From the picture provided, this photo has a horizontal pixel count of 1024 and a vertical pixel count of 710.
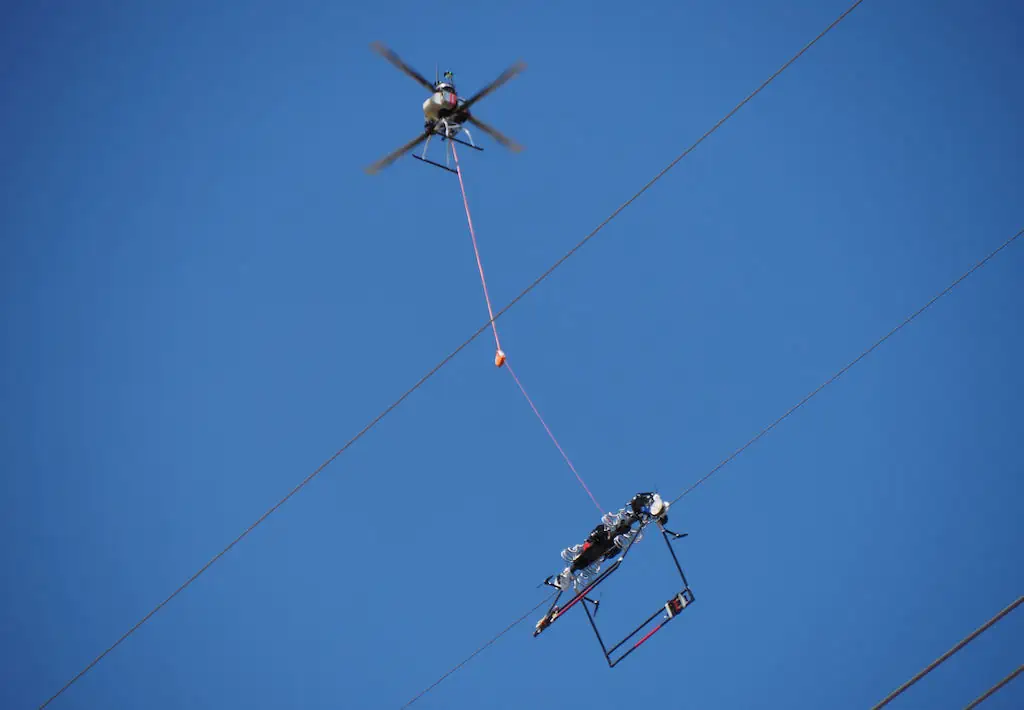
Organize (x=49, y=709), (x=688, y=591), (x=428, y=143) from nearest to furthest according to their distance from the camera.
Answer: (x=688, y=591), (x=428, y=143), (x=49, y=709)

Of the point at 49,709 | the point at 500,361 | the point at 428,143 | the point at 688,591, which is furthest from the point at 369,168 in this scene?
the point at 49,709

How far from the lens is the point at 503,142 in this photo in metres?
18.9

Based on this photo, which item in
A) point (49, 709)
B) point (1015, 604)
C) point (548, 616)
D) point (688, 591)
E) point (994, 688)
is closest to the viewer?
point (1015, 604)

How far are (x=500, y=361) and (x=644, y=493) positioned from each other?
11.4 ft

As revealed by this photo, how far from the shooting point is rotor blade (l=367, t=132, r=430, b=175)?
698 inches

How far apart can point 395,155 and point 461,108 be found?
1.84 meters

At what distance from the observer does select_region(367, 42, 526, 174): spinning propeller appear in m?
17.7

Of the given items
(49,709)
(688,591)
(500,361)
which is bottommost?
(688,591)

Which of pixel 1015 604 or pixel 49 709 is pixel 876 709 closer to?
pixel 1015 604

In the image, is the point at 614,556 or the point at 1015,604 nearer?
the point at 1015,604

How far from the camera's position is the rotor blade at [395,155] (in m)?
17.7

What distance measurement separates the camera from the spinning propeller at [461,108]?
17.7 m

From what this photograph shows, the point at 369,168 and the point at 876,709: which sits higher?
the point at 369,168

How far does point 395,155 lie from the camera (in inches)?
714
